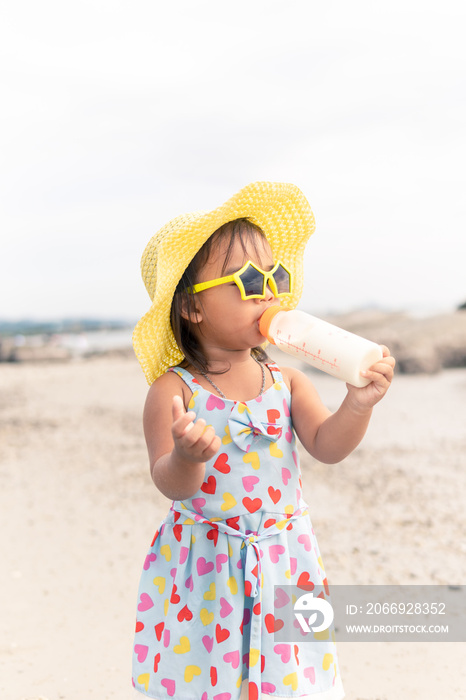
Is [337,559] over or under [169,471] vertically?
under

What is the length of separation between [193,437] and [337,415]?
56 cm

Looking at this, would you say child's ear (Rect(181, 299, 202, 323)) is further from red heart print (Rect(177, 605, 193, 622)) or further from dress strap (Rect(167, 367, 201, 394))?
red heart print (Rect(177, 605, 193, 622))

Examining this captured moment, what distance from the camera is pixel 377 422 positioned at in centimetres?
655

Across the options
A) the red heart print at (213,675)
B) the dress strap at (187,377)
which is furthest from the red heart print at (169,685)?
the dress strap at (187,377)

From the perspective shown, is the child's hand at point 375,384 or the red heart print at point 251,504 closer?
the child's hand at point 375,384

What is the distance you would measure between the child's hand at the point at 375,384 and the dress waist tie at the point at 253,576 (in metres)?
0.46

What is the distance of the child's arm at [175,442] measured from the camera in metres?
1.67

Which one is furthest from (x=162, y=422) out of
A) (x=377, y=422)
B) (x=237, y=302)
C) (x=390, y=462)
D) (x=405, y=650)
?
(x=377, y=422)

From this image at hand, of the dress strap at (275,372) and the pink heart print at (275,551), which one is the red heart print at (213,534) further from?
the dress strap at (275,372)

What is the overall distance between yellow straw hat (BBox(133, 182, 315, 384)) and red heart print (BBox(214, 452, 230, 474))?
0.39 m

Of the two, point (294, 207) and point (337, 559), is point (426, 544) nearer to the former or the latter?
point (337, 559)

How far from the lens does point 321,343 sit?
192 cm

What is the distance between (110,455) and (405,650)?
3.28 meters

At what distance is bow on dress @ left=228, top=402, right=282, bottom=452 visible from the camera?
2.02 m
